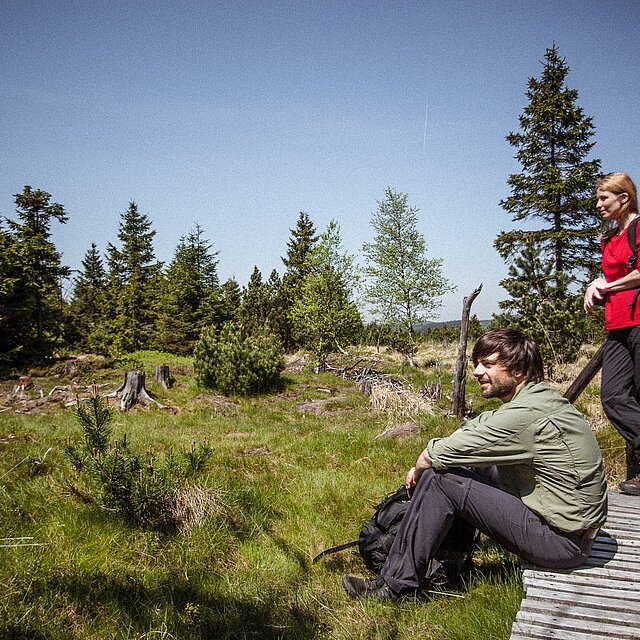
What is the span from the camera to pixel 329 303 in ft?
63.9

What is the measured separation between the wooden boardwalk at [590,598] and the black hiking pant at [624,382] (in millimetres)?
821

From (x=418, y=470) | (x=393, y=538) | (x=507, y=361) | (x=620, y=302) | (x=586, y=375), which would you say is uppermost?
(x=620, y=302)

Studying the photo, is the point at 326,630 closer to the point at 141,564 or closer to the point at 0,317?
the point at 141,564

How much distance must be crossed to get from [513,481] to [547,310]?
1061 centimetres

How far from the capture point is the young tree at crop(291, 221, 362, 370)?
1919 cm

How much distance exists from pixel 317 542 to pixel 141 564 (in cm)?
139

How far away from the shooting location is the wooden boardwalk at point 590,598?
200 centimetres

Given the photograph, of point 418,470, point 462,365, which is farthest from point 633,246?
point 462,365

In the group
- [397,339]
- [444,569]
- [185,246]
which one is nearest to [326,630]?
[444,569]

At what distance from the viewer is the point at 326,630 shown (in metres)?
2.65

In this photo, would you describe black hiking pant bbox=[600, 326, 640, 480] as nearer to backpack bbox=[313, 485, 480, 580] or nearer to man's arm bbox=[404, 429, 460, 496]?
backpack bbox=[313, 485, 480, 580]

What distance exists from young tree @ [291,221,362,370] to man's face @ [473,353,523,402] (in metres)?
16.1

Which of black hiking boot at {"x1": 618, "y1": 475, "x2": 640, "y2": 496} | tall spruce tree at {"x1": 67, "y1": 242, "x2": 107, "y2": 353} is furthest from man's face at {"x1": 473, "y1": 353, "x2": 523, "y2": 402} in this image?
tall spruce tree at {"x1": 67, "y1": 242, "x2": 107, "y2": 353}

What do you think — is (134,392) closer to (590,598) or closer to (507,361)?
(507,361)
